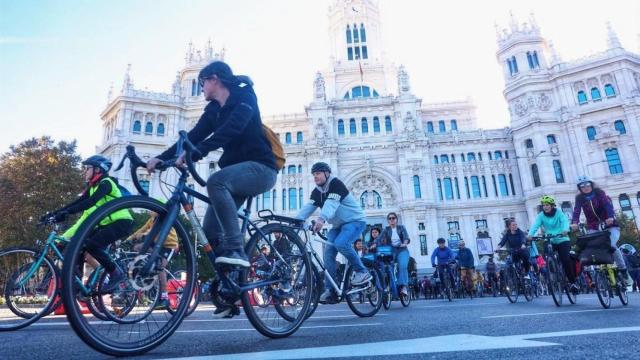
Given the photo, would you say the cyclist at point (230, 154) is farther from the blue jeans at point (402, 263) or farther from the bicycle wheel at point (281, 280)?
the blue jeans at point (402, 263)

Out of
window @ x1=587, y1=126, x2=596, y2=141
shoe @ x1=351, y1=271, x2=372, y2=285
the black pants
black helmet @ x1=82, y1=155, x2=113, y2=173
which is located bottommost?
shoe @ x1=351, y1=271, x2=372, y2=285

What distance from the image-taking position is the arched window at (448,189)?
42.3m

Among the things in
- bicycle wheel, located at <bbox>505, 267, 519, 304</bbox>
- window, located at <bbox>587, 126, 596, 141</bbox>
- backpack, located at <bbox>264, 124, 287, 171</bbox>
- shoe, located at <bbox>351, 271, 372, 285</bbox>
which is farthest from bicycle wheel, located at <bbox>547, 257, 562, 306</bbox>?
window, located at <bbox>587, 126, 596, 141</bbox>

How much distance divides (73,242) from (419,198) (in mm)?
40153

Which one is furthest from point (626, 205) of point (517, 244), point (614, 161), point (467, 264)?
point (517, 244)

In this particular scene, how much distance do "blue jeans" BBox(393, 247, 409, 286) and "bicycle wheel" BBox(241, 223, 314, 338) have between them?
4.95 metres

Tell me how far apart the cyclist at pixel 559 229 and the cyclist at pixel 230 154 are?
545 centimetres

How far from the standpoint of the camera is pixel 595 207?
6270mm

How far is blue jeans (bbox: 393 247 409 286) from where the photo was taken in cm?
820

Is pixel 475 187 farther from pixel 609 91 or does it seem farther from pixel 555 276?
pixel 555 276

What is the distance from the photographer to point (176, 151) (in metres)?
2.84

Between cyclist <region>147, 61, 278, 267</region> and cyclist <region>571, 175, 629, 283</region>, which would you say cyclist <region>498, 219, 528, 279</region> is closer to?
cyclist <region>571, 175, 629, 283</region>

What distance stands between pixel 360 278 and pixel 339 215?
3.09ft

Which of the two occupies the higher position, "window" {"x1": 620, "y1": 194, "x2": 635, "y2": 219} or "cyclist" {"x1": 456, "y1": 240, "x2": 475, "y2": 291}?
"window" {"x1": 620, "y1": 194, "x2": 635, "y2": 219}
